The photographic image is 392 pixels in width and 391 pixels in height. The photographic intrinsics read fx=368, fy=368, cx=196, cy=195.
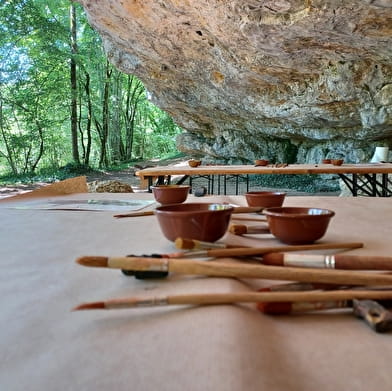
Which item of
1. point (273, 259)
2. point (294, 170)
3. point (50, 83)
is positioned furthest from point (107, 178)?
point (273, 259)

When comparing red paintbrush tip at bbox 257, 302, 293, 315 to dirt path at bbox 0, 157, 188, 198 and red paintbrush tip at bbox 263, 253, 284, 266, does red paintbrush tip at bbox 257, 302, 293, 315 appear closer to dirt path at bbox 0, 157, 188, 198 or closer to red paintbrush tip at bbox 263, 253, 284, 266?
red paintbrush tip at bbox 263, 253, 284, 266

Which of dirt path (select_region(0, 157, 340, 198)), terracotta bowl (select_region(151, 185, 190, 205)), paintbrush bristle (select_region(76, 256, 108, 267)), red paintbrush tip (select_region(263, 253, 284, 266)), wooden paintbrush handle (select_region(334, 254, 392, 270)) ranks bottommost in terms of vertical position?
dirt path (select_region(0, 157, 340, 198))

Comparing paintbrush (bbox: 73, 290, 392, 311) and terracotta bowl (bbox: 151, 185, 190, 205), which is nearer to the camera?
paintbrush (bbox: 73, 290, 392, 311)

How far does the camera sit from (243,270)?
0.46 meters

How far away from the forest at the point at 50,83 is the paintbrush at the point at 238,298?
10.2 meters

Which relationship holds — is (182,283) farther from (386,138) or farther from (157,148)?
(157,148)

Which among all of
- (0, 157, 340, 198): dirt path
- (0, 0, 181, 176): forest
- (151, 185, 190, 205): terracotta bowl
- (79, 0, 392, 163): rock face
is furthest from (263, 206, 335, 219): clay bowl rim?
(0, 0, 181, 176): forest

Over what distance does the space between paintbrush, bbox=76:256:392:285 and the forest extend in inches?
397

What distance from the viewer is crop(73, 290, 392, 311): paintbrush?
38 cm

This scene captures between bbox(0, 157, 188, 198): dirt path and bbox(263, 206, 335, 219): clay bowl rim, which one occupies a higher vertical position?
bbox(263, 206, 335, 219): clay bowl rim

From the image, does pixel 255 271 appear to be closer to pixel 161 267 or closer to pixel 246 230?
pixel 161 267

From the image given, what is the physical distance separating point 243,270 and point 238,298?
0.07m

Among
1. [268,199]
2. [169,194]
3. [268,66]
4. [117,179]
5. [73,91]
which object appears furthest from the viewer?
[73,91]

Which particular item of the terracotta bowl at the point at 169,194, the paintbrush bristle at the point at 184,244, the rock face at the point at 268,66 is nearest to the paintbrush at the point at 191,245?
the paintbrush bristle at the point at 184,244
